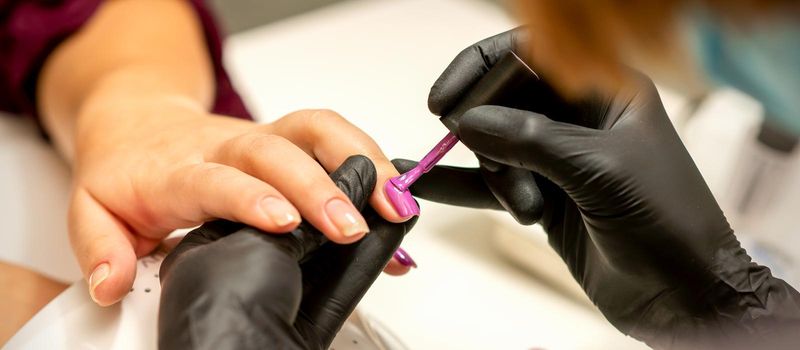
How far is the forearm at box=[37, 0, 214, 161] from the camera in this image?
0.72 meters

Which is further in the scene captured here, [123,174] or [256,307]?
[123,174]

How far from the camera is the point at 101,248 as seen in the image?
516 mm

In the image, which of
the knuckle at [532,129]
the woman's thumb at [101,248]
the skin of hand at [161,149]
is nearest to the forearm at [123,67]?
the skin of hand at [161,149]

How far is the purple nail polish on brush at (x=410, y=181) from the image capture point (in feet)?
1.53

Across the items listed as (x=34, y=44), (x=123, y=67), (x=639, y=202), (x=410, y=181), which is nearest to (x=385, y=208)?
(x=410, y=181)

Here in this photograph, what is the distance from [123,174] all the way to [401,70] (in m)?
0.38

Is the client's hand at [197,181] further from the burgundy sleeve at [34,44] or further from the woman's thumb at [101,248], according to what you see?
the burgundy sleeve at [34,44]

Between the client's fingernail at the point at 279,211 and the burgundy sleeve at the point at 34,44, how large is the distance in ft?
1.28

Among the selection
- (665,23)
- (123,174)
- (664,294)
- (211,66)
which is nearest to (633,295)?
(664,294)

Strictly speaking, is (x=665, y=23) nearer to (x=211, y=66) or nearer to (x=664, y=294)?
(x=664, y=294)

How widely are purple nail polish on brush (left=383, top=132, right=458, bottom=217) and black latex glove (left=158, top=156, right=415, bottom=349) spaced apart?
13mm

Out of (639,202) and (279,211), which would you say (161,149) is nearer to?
(279,211)

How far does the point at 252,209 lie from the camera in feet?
1.39

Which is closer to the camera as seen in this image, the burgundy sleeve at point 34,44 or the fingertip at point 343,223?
the fingertip at point 343,223
